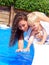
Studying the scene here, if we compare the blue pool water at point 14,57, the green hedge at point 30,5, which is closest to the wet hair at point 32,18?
the blue pool water at point 14,57

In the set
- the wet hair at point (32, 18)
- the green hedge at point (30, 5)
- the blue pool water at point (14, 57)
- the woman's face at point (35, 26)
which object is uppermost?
the green hedge at point (30, 5)

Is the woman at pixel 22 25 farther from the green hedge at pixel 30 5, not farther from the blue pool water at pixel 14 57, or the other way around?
the green hedge at pixel 30 5

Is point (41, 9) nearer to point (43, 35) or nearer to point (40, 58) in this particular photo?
point (43, 35)

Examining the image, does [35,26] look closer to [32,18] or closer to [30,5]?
[32,18]

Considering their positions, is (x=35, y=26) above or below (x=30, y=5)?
below

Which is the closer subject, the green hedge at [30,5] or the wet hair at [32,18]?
the wet hair at [32,18]

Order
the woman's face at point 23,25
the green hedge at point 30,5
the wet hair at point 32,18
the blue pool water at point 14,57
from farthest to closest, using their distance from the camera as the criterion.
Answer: the green hedge at point 30,5 → the blue pool water at point 14,57 → the wet hair at point 32,18 → the woman's face at point 23,25

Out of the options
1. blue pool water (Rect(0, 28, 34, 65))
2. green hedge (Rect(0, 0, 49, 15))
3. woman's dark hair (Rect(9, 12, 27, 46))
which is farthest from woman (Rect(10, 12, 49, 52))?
green hedge (Rect(0, 0, 49, 15))

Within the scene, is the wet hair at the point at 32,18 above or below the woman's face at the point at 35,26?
above

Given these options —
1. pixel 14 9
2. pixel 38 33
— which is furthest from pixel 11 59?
pixel 14 9

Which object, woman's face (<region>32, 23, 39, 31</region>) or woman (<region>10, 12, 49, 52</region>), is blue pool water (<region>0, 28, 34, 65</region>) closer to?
woman (<region>10, 12, 49, 52</region>)

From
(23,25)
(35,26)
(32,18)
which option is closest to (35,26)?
(35,26)

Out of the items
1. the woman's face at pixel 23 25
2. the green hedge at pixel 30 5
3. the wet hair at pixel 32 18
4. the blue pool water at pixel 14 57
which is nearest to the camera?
the woman's face at pixel 23 25

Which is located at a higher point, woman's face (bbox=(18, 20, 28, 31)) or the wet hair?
the wet hair
